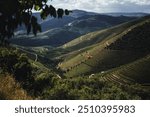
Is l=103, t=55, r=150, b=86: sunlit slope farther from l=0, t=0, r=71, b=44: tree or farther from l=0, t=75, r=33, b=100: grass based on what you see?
l=0, t=0, r=71, b=44: tree

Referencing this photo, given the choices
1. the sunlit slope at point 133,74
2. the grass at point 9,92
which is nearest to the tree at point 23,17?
the grass at point 9,92

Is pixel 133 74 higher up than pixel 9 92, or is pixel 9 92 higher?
pixel 9 92

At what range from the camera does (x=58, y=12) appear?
8.35m

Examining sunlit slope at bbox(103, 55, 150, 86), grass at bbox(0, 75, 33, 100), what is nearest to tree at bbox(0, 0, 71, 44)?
grass at bbox(0, 75, 33, 100)

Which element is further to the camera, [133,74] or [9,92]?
[133,74]

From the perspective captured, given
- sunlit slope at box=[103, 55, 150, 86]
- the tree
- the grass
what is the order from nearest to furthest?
the tree < the grass < sunlit slope at box=[103, 55, 150, 86]

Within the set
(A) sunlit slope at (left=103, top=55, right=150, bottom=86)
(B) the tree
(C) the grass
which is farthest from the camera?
(A) sunlit slope at (left=103, top=55, right=150, bottom=86)

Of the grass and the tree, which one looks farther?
the grass

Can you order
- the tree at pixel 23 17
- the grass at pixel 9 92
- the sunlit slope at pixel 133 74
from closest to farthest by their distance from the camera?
the tree at pixel 23 17 < the grass at pixel 9 92 < the sunlit slope at pixel 133 74

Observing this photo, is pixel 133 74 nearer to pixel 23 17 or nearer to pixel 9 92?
pixel 9 92

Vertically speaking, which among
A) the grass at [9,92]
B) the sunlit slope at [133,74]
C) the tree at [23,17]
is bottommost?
the sunlit slope at [133,74]

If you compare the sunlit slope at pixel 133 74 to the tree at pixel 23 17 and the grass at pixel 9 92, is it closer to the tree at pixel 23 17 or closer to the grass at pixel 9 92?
the grass at pixel 9 92

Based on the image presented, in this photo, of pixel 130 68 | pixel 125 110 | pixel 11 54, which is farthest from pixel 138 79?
pixel 125 110

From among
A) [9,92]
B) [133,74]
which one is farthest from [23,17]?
[133,74]
